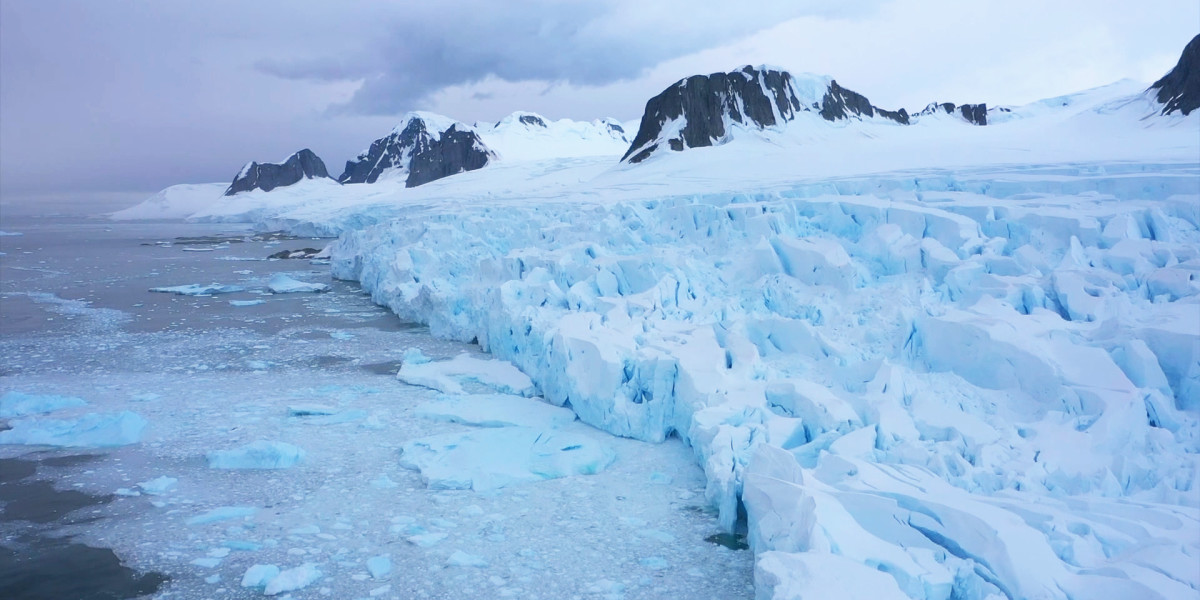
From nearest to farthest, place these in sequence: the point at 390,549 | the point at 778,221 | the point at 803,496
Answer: the point at 803,496, the point at 390,549, the point at 778,221

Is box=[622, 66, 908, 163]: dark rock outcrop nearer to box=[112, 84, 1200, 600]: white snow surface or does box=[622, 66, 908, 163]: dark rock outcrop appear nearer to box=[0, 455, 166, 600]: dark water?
box=[112, 84, 1200, 600]: white snow surface

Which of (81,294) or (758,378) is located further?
(81,294)

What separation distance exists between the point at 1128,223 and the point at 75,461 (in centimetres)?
871

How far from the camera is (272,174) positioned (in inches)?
2119

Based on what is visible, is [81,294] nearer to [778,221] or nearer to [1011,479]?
[778,221]

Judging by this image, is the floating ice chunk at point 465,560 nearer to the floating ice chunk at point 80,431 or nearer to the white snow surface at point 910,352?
the white snow surface at point 910,352

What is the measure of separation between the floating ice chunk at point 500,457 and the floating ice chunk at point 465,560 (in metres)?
0.82

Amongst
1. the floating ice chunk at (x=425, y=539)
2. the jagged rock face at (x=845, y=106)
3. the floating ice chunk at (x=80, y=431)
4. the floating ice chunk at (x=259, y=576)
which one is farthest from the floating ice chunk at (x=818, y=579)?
the jagged rock face at (x=845, y=106)

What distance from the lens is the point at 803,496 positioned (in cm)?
343

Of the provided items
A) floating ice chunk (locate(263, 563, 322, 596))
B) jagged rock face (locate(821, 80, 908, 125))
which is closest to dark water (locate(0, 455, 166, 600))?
floating ice chunk (locate(263, 563, 322, 596))

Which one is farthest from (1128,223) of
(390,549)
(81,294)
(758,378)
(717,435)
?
(81,294)

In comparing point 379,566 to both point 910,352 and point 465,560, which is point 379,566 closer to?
point 465,560

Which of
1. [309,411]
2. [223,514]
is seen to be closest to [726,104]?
[309,411]

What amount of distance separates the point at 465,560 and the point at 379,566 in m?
0.43
